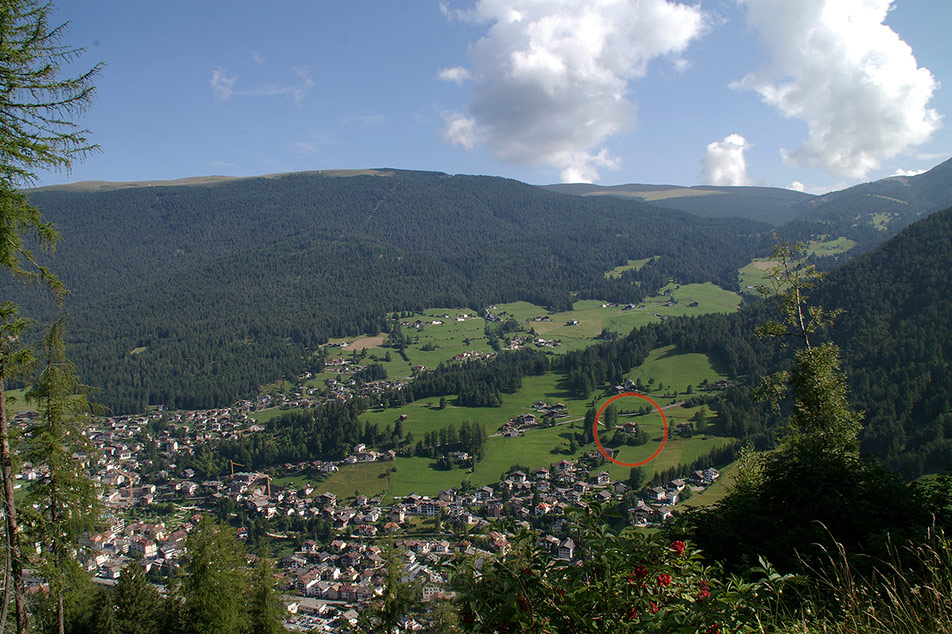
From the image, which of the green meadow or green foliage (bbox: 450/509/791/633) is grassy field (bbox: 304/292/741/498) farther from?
green foliage (bbox: 450/509/791/633)

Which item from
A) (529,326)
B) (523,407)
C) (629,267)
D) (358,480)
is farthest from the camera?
(629,267)

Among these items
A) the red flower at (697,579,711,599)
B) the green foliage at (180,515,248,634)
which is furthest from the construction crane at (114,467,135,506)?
the red flower at (697,579,711,599)

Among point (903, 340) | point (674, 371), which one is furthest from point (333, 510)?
point (903, 340)

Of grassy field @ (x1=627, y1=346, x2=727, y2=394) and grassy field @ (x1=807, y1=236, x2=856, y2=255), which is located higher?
grassy field @ (x1=807, y1=236, x2=856, y2=255)

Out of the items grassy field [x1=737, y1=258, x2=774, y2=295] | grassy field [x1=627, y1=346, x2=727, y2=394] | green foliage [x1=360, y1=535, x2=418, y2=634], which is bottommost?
grassy field [x1=627, y1=346, x2=727, y2=394]

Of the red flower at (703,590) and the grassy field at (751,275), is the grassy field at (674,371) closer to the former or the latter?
the grassy field at (751,275)

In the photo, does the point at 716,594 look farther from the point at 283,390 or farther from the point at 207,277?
the point at 207,277

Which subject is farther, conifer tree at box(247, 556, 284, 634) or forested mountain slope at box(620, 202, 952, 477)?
forested mountain slope at box(620, 202, 952, 477)

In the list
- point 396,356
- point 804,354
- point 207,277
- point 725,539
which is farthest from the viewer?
point 207,277

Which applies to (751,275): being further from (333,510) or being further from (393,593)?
(393,593)

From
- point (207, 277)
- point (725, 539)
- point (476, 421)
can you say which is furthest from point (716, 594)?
point (207, 277)

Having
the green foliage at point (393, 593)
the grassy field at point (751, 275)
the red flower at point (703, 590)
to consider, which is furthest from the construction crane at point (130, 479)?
the grassy field at point (751, 275)
